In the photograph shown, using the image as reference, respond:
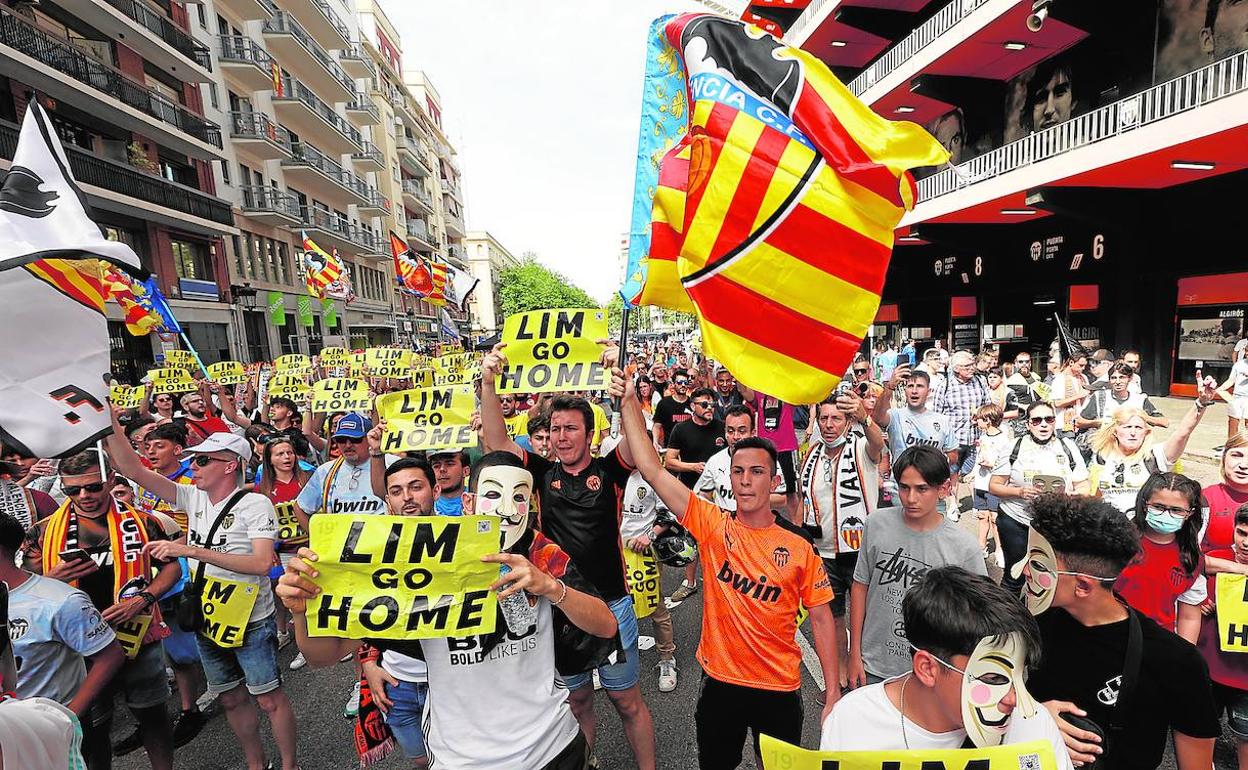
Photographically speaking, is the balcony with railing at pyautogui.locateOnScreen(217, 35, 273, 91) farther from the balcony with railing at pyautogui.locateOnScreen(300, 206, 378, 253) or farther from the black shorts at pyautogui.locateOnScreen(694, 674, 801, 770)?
the black shorts at pyautogui.locateOnScreen(694, 674, 801, 770)

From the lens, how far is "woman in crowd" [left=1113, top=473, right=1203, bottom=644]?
2879 millimetres

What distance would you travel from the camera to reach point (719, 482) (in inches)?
175

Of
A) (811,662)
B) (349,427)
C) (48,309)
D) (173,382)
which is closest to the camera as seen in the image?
(48,309)

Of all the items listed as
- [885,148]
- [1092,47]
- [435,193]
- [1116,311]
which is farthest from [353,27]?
[885,148]

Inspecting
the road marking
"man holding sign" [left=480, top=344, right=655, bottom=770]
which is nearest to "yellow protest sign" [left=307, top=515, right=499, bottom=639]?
"man holding sign" [left=480, top=344, right=655, bottom=770]

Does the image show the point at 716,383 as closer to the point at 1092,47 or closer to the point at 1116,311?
the point at 1116,311

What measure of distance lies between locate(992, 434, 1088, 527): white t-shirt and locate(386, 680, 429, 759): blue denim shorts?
4.25 metres

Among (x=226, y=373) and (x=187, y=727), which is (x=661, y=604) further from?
(x=226, y=373)

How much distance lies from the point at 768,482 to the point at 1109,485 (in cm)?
318

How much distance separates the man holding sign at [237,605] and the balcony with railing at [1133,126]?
8.85 m

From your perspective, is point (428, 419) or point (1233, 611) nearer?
point (1233, 611)

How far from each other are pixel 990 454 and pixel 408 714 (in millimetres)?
4964

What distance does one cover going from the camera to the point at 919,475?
A: 2.91 meters

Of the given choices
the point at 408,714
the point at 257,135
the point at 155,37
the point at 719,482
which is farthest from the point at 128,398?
the point at 257,135
